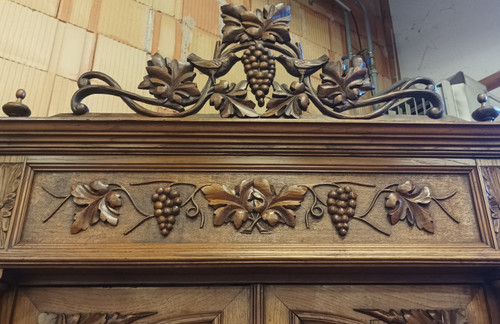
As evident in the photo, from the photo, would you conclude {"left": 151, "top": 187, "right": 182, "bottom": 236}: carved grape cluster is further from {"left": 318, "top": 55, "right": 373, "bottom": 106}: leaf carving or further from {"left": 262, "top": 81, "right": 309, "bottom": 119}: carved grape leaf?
{"left": 318, "top": 55, "right": 373, "bottom": 106}: leaf carving

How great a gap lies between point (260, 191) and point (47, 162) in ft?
1.16

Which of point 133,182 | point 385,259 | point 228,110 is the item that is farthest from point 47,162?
point 385,259

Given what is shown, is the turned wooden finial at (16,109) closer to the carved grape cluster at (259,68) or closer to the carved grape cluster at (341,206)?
the carved grape cluster at (259,68)

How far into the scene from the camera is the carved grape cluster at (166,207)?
0.57 m

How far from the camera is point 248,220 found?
58 centimetres

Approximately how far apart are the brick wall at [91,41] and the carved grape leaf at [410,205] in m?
0.62

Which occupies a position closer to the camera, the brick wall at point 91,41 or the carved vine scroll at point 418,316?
the carved vine scroll at point 418,316

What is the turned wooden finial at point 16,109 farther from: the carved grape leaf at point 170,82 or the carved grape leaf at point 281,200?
the carved grape leaf at point 281,200

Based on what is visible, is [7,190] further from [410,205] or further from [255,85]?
[410,205]

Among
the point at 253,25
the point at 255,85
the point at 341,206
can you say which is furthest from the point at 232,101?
the point at 341,206

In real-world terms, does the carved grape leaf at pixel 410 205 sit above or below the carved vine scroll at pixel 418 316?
above

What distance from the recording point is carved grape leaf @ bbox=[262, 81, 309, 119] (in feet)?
2.02

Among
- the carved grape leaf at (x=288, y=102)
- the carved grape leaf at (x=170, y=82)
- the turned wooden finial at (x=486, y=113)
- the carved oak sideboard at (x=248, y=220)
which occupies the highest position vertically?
the carved grape leaf at (x=170, y=82)

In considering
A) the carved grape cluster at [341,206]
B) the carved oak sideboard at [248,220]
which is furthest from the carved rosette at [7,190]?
A: the carved grape cluster at [341,206]
